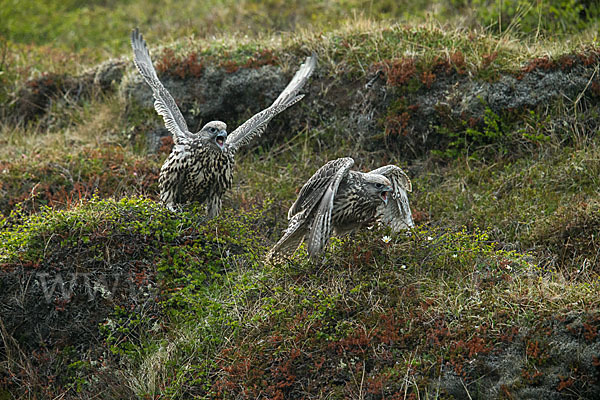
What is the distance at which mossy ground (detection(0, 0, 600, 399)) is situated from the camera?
488 cm

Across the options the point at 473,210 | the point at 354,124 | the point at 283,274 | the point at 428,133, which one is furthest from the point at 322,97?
the point at 283,274

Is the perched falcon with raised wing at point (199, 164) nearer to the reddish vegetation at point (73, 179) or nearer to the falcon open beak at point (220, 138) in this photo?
the falcon open beak at point (220, 138)

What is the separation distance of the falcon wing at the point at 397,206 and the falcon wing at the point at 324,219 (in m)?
0.98

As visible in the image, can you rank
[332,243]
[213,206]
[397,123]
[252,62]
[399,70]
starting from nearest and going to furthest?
[332,243] → [213,206] → [397,123] → [399,70] → [252,62]

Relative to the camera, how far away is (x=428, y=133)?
8.20 meters

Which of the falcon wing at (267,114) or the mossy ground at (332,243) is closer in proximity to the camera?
the mossy ground at (332,243)

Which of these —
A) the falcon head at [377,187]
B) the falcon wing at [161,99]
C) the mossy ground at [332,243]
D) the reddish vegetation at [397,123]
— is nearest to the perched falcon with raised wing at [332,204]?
the falcon head at [377,187]

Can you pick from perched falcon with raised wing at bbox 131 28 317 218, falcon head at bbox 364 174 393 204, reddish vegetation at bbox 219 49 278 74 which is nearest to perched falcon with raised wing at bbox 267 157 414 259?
falcon head at bbox 364 174 393 204

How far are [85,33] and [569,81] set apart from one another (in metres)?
9.31

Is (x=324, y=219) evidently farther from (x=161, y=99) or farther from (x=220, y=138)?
(x=161, y=99)

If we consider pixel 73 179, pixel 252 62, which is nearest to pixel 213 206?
pixel 73 179

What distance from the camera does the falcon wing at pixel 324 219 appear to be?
17.9 feet

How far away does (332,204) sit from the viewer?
5582 mm

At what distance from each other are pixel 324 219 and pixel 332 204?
160 millimetres
